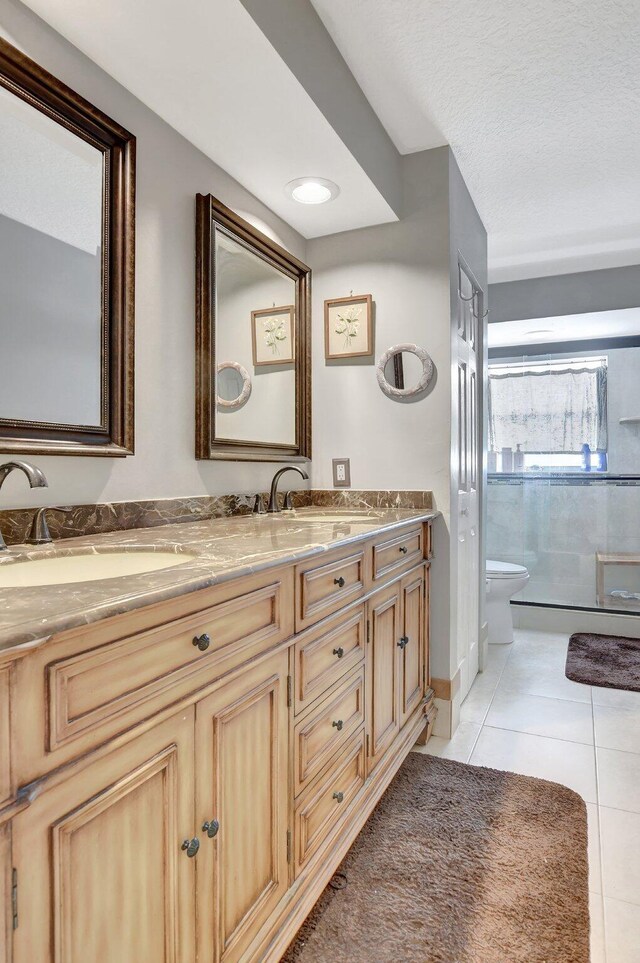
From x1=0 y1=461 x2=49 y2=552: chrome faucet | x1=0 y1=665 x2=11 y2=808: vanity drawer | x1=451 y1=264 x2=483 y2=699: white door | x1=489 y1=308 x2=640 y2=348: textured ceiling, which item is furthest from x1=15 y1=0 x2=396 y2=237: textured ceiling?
x1=489 y1=308 x2=640 y2=348: textured ceiling

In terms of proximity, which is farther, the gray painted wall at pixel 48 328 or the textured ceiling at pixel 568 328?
the textured ceiling at pixel 568 328

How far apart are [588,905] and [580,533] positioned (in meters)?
3.03

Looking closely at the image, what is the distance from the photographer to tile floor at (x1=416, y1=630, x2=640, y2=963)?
1424mm

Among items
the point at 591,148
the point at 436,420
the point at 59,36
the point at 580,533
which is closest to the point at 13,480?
the point at 59,36

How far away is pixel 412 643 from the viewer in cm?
210

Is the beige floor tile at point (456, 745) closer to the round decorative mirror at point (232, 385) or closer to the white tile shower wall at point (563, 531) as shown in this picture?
the round decorative mirror at point (232, 385)

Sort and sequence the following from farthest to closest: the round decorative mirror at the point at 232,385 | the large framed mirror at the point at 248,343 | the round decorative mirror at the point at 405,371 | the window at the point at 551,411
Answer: the window at the point at 551,411 < the round decorative mirror at the point at 405,371 < the round decorative mirror at the point at 232,385 < the large framed mirror at the point at 248,343

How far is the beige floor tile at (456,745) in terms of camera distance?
218cm

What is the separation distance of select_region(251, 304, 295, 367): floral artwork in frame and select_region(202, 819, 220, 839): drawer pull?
64.5 inches

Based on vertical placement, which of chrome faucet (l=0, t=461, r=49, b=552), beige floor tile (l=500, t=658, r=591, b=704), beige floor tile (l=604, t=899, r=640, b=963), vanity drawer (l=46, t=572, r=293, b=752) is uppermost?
chrome faucet (l=0, t=461, r=49, b=552)

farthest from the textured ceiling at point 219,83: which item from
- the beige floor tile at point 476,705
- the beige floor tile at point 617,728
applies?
the beige floor tile at point 617,728

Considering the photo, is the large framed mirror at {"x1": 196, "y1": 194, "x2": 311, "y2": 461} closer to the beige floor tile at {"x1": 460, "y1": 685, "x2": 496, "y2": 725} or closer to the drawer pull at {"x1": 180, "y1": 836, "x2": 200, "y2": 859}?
the drawer pull at {"x1": 180, "y1": 836, "x2": 200, "y2": 859}

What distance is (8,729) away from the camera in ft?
1.95

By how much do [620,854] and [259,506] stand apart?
5.20 ft
